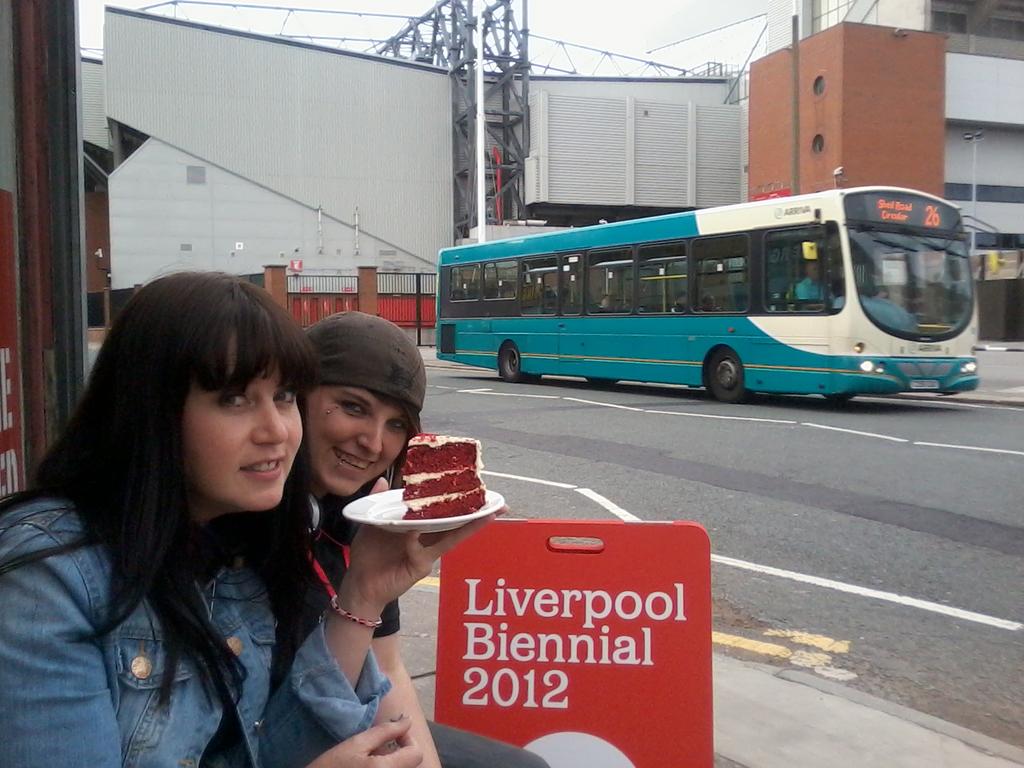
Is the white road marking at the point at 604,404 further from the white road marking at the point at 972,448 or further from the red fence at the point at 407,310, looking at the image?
the red fence at the point at 407,310

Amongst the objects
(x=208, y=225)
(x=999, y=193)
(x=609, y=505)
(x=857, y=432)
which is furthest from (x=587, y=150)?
(x=609, y=505)

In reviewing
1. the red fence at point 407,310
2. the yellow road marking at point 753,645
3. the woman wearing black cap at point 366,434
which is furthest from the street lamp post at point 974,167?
the woman wearing black cap at point 366,434

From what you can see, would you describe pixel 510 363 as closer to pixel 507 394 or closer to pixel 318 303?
pixel 507 394

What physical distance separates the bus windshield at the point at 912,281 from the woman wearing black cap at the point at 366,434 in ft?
39.2

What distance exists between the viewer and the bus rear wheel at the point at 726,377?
14.8 meters

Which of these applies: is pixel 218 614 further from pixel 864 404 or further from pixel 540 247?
pixel 540 247

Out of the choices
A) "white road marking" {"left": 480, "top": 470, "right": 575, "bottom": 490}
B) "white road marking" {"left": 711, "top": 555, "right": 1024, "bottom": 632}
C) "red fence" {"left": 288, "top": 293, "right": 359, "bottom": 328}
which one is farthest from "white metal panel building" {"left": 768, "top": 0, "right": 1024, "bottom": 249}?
"white road marking" {"left": 711, "top": 555, "right": 1024, "bottom": 632}

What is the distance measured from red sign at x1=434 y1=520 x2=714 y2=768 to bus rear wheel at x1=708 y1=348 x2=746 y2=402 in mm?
12303

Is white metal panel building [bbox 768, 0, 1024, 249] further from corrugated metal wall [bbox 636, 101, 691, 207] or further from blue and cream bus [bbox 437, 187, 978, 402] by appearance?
blue and cream bus [bbox 437, 187, 978, 402]

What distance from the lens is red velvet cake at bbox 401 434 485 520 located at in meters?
2.04

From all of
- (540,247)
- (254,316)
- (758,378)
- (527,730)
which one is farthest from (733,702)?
(540,247)

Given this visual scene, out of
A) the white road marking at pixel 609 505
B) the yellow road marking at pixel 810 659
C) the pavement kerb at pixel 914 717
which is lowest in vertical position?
the yellow road marking at pixel 810 659

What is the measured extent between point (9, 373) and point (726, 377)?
12952mm

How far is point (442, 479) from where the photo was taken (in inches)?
82.0
